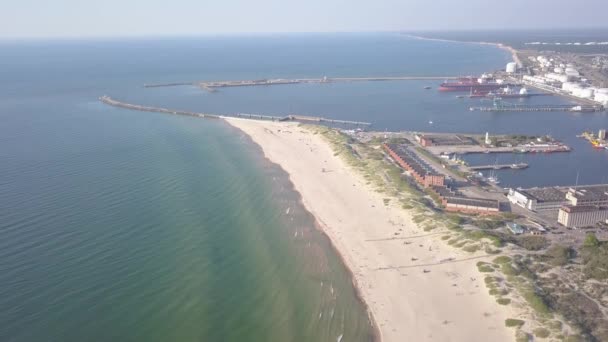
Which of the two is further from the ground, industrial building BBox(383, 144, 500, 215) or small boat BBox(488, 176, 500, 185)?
industrial building BBox(383, 144, 500, 215)

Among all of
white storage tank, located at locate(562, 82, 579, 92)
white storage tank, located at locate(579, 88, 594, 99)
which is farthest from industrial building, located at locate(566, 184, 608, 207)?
white storage tank, located at locate(562, 82, 579, 92)

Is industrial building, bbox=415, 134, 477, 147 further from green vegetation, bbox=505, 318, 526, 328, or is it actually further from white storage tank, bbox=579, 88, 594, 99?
white storage tank, bbox=579, 88, 594, 99

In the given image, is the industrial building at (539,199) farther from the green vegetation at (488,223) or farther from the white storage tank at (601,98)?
the white storage tank at (601,98)

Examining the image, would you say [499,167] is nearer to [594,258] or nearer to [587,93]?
[594,258]

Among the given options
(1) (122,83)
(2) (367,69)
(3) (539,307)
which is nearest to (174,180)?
(3) (539,307)

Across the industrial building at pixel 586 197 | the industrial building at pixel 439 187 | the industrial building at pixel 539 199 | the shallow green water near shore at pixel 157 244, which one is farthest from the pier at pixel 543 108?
the shallow green water near shore at pixel 157 244

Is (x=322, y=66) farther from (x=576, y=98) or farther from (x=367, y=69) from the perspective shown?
(x=576, y=98)
